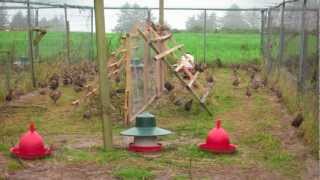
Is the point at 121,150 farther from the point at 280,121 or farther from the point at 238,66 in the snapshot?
the point at 238,66

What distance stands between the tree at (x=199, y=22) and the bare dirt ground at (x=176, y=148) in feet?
50.2

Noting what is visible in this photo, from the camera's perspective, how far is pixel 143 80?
10109mm

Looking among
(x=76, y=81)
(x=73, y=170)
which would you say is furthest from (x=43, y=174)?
(x=76, y=81)

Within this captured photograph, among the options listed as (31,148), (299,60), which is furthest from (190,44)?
(31,148)

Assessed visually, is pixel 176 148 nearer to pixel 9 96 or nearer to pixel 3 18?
pixel 9 96

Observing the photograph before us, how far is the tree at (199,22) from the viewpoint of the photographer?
26594 millimetres

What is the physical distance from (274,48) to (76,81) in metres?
5.56

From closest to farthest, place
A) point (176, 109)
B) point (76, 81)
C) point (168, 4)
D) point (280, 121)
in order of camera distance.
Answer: point (280, 121) → point (176, 109) → point (76, 81) → point (168, 4)

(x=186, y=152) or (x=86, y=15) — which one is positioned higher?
(x=86, y=15)

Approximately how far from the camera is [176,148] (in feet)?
24.9

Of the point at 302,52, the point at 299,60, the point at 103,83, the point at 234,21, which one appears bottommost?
the point at 103,83

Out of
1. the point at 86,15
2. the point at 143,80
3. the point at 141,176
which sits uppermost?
the point at 86,15

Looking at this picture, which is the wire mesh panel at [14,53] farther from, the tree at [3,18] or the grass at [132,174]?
the grass at [132,174]

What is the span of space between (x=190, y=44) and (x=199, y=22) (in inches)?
139
